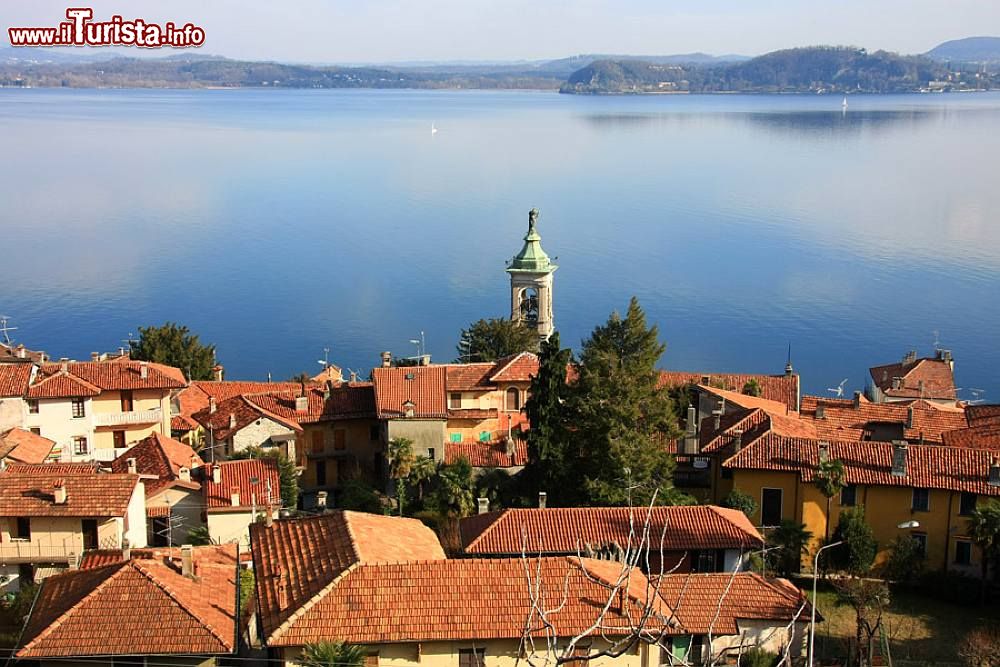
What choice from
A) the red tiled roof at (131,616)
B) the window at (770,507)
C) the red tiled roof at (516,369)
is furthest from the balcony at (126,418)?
the window at (770,507)

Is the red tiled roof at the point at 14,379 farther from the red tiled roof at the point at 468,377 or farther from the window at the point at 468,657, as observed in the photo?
the window at the point at 468,657

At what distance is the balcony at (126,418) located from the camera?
106 ft

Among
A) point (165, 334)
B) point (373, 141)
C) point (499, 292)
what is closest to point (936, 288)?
point (499, 292)

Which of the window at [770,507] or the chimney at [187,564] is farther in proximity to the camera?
the window at [770,507]

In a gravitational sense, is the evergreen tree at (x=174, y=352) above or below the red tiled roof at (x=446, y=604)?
below

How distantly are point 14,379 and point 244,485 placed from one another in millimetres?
Answer: 9270

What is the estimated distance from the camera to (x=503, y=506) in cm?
2681

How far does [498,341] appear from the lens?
133 feet

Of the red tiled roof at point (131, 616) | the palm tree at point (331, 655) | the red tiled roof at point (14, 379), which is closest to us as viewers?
the palm tree at point (331, 655)

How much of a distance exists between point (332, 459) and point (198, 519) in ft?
20.0

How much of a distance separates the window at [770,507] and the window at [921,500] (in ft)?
9.00

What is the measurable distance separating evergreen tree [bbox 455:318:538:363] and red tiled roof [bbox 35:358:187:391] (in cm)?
1109

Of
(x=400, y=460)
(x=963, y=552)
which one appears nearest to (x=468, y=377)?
(x=400, y=460)

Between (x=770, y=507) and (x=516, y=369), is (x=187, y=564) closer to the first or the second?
(x=770, y=507)
